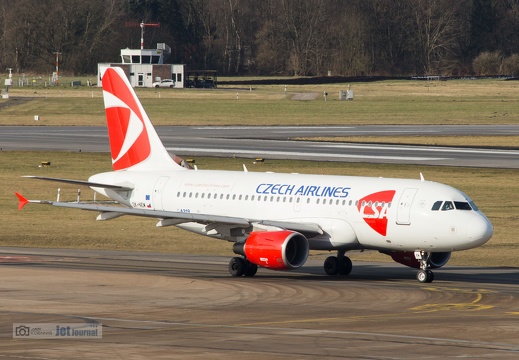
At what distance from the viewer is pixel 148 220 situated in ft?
193

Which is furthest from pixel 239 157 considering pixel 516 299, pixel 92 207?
pixel 516 299

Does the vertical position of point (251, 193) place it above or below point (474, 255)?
above

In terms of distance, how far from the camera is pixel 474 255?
49344 mm

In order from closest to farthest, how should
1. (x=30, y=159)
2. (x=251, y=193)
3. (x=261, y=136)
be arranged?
1. (x=251, y=193)
2. (x=30, y=159)
3. (x=261, y=136)

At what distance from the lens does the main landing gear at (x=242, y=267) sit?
138 ft

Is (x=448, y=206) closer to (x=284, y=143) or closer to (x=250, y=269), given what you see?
(x=250, y=269)

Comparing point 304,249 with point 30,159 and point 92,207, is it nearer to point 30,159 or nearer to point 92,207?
point 92,207

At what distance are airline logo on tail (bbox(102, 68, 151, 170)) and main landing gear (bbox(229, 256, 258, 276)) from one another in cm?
888

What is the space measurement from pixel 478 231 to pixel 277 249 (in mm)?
7376

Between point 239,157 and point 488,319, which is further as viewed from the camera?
point 239,157

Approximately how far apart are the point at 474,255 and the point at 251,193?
1209cm

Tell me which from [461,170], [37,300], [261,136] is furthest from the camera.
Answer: [261,136]

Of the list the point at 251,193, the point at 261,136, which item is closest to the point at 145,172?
the point at 251,193

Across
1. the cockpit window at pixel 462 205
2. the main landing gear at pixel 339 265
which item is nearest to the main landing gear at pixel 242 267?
the main landing gear at pixel 339 265
